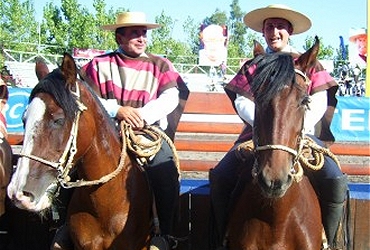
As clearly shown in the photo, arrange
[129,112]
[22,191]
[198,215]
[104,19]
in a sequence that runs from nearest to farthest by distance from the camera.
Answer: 1. [22,191]
2. [129,112]
3. [198,215]
4. [104,19]

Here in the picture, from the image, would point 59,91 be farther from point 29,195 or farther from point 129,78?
point 129,78

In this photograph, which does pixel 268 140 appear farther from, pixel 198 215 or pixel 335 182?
pixel 198 215

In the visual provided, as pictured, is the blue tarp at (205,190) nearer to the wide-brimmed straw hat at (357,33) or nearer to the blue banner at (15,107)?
the blue banner at (15,107)

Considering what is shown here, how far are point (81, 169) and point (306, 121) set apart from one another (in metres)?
1.64

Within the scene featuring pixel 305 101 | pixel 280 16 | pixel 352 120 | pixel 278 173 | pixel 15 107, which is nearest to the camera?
pixel 278 173

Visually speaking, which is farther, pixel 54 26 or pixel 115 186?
pixel 54 26

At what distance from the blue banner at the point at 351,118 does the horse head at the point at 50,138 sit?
8464 mm

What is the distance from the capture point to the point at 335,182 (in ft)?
14.0

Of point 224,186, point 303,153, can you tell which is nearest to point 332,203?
point 303,153

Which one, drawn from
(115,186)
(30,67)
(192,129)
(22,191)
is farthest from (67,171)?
(30,67)

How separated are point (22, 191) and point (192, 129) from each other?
20.2 feet

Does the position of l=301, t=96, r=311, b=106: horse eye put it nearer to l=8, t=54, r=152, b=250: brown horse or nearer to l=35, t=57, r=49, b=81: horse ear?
l=8, t=54, r=152, b=250: brown horse

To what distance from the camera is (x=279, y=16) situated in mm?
4742

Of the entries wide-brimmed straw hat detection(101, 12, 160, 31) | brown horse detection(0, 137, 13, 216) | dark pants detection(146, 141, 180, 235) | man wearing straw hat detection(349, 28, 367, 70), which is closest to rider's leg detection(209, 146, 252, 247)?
dark pants detection(146, 141, 180, 235)
